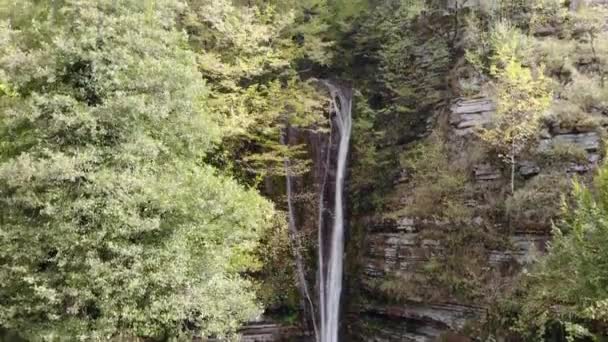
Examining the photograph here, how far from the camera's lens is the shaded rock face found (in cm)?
1165

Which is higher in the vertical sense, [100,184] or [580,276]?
[100,184]

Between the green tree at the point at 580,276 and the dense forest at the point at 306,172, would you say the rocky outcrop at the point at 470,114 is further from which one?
the green tree at the point at 580,276

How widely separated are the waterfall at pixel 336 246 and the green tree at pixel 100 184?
490cm

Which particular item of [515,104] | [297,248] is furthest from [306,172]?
[515,104]

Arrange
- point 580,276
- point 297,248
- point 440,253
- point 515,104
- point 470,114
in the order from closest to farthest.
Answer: point 580,276 → point 515,104 → point 440,253 → point 470,114 → point 297,248

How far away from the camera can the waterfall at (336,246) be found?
599 inches

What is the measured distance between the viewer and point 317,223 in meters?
16.3

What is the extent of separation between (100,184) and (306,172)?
27.0 ft

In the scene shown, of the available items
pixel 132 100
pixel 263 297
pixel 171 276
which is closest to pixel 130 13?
pixel 132 100

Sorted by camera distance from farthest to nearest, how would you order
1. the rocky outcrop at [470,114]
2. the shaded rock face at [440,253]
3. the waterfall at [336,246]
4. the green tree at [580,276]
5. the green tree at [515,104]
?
the waterfall at [336,246]
the rocky outcrop at [470,114]
the shaded rock face at [440,253]
the green tree at [515,104]
the green tree at [580,276]

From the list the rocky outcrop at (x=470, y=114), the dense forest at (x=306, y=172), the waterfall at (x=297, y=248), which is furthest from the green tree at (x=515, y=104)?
the waterfall at (x=297, y=248)

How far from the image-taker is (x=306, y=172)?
16.5 m

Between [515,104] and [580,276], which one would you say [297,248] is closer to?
[515,104]

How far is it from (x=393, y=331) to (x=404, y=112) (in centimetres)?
707
